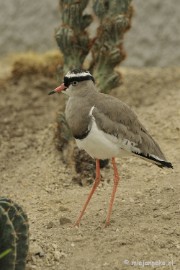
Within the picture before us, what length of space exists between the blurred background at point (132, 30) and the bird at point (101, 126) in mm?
4521

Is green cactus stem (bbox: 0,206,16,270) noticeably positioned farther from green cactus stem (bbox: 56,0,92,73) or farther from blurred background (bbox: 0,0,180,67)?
blurred background (bbox: 0,0,180,67)

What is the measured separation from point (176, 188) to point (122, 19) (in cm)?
181

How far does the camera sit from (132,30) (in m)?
10.5

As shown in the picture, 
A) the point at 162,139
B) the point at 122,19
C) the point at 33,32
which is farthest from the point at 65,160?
the point at 33,32

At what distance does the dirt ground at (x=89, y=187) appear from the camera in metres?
5.24

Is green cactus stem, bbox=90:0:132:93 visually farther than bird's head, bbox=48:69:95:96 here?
Yes

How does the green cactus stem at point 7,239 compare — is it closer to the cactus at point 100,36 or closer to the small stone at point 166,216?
the small stone at point 166,216

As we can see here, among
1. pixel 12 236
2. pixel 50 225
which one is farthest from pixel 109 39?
pixel 12 236

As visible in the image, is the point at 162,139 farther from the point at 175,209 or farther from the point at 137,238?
the point at 137,238

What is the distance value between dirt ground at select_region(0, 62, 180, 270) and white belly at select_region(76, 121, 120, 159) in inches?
24.2

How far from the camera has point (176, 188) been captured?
6.36m

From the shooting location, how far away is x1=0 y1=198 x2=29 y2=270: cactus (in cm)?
459

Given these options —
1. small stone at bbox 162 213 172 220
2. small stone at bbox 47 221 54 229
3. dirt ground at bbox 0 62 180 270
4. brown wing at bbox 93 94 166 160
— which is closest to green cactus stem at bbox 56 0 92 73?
dirt ground at bbox 0 62 180 270

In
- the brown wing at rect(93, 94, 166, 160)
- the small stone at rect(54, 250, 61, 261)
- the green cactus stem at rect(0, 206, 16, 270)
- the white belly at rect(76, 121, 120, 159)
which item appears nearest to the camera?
the green cactus stem at rect(0, 206, 16, 270)
